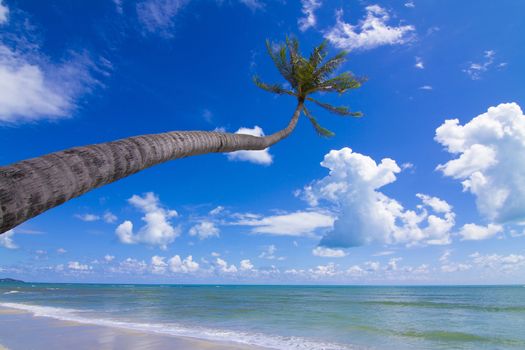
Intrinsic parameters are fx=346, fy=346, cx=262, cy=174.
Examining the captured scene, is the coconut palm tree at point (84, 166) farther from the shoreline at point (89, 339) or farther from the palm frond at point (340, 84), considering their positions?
the shoreline at point (89, 339)

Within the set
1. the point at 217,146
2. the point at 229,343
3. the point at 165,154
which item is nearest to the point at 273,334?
the point at 229,343

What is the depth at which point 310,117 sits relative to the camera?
41.7 ft

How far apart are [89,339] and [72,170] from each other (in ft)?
44.7

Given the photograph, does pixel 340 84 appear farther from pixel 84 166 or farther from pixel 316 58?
pixel 84 166

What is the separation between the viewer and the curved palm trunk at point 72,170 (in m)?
2.22

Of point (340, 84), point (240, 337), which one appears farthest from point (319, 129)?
point (240, 337)

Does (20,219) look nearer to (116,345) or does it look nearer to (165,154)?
(165,154)

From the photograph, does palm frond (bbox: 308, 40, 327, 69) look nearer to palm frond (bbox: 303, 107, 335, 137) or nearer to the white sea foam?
palm frond (bbox: 303, 107, 335, 137)

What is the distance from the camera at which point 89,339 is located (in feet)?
44.4

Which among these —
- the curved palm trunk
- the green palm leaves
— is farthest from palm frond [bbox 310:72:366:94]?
the curved palm trunk

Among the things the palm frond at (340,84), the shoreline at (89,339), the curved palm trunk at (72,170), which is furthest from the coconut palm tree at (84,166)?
the shoreline at (89,339)

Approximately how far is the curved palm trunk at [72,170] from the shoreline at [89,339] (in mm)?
10444

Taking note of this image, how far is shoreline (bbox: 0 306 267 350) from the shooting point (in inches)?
485

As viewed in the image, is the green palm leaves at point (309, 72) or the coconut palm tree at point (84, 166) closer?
the coconut palm tree at point (84, 166)
